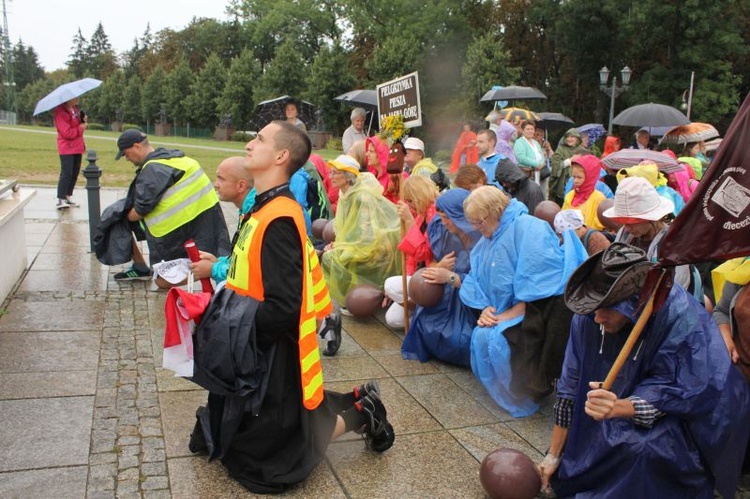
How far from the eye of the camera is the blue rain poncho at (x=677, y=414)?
3.04 m

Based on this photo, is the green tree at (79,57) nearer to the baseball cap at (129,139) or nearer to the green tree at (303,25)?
the green tree at (303,25)

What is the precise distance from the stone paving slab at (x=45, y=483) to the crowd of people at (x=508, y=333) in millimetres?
617

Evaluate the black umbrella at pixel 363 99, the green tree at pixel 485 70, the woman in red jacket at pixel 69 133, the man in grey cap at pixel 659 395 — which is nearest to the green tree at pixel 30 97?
the green tree at pixel 485 70

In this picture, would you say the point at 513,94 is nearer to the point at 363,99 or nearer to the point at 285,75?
the point at 363,99

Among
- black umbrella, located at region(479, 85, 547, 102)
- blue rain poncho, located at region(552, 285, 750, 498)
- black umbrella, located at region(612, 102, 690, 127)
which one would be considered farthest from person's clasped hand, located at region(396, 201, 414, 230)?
black umbrella, located at region(479, 85, 547, 102)

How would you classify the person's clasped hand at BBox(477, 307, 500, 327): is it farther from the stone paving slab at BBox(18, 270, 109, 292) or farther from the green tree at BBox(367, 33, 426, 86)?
the green tree at BBox(367, 33, 426, 86)

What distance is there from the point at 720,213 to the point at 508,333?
209 centimetres

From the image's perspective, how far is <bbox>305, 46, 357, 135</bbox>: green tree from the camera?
4250 cm

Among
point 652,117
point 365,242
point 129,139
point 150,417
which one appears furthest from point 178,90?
point 150,417

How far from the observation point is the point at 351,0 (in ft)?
161

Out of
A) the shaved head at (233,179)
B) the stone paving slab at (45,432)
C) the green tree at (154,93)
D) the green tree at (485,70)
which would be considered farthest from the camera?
the green tree at (154,93)

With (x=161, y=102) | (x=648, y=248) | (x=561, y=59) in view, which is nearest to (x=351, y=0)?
(x=561, y=59)

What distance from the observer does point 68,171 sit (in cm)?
1195

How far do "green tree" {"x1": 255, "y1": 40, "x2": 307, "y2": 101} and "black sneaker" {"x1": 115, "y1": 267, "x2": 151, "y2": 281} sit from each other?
1600 inches
